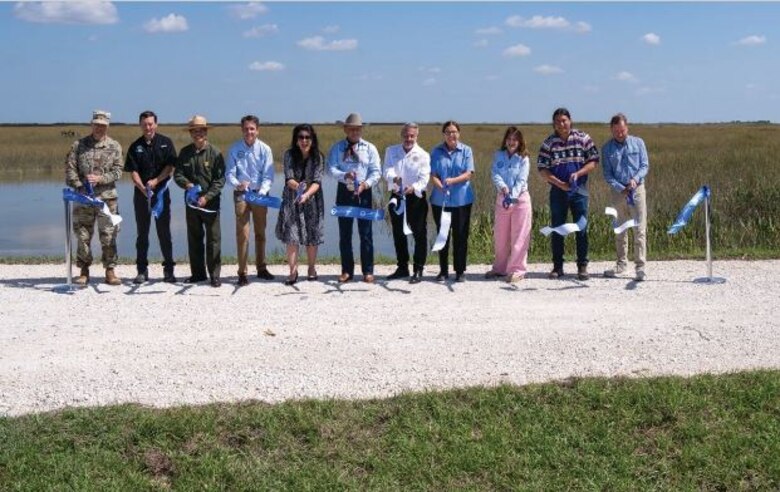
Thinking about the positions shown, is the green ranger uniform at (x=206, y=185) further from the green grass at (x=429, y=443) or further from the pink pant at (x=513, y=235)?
the green grass at (x=429, y=443)

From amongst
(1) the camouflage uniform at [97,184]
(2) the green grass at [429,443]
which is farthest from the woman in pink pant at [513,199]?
(1) the camouflage uniform at [97,184]

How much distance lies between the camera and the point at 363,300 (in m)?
9.05

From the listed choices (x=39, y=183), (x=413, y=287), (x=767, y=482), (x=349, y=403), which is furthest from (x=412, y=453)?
(x=39, y=183)

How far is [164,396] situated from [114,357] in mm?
1076

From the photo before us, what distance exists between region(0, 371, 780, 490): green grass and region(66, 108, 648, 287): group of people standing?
13.4 feet

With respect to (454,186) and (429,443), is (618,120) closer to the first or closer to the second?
(454,186)

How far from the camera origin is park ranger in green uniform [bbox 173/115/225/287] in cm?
977

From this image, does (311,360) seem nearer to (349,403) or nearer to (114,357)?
(349,403)

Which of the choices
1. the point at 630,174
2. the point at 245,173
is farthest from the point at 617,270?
the point at 245,173

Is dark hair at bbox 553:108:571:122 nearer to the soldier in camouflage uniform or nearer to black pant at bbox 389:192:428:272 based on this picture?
black pant at bbox 389:192:428:272

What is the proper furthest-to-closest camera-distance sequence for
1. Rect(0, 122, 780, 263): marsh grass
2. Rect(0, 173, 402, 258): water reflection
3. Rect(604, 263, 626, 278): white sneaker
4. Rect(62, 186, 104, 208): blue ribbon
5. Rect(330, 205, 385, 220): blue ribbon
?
Rect(0, 173, 402, 258): water reflection, Rect(0, 122, 780, 263): marsh grass, Rect(604, 263, 626, 278): white sneaker, Rect(330, 205, 385, 220): blue ribbon, Rect(62, 186, 104, 208): blue ribbon

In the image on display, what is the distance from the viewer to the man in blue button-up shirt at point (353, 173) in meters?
9.78

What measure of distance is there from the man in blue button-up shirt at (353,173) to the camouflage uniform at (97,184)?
2.41m

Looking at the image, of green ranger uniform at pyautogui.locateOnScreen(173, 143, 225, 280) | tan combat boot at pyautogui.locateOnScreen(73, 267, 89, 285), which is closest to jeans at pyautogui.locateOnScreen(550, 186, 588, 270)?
green ranger uniform at pyautogui.locateOnScreen(173, 143, 225, 280)
